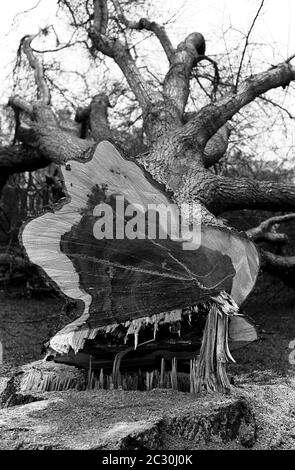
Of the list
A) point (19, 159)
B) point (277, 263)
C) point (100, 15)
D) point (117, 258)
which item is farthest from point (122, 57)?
point (117, 258)

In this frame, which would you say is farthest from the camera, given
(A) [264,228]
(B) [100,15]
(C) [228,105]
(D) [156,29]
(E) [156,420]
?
(D) [156,29]

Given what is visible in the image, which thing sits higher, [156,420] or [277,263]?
[277,263]

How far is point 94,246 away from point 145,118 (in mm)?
2317

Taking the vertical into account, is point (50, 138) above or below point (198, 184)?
above

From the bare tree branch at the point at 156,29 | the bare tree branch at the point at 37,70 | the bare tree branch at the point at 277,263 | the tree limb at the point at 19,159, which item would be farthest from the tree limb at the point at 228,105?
the bare tree branch at the point at 37,70

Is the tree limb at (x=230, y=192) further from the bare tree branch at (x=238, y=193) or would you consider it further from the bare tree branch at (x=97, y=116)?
the bare tree branch at (x=97, y=116)

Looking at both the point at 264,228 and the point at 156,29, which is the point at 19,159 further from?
the point at 264,228

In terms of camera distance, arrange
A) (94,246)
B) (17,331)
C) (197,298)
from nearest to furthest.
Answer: (197,298) → (94,246) → (17,331)

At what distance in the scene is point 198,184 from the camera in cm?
403

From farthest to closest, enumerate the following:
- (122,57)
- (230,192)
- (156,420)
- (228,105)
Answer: (122,57)
(228,105)
(230,192)
(156,420)

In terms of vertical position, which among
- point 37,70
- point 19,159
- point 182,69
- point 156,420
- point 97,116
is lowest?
point 156,420

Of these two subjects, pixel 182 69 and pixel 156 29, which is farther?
pixel 156 29
